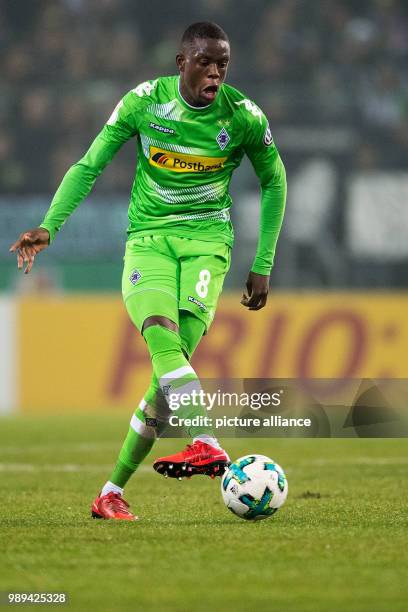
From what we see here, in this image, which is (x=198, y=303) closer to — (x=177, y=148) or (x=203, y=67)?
(x=177, y=148)

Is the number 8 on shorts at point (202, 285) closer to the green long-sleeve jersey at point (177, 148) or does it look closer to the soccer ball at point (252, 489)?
the green long-sleeve jersey at point (177, 148)

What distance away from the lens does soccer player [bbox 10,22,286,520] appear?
5273 millimetres

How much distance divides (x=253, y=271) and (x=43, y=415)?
25.2ft

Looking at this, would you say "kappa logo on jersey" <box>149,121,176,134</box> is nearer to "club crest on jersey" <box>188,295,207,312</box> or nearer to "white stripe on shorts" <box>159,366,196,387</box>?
"club crest on jersey" <box>188,295,207,312</box>

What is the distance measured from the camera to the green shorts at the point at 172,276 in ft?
17.2

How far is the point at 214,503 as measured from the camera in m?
6.20

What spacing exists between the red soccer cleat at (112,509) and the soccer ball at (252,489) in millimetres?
473

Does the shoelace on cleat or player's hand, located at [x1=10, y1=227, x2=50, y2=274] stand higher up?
player's hand, located at [x1=10, y1=227, x2=50, y2=274]

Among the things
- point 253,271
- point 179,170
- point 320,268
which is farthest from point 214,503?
point 320,268

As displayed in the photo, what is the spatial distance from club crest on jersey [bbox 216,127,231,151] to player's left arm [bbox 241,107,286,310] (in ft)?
0.32

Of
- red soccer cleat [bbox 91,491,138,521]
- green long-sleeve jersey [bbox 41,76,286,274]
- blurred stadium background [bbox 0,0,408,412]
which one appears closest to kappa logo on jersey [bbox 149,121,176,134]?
green long-sleeve jersey [bbox 41,76,286,274]

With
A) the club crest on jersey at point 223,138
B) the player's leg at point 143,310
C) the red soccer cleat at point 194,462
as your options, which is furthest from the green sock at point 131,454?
the club crest on jersey at point 223,138

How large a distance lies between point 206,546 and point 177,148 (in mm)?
1875

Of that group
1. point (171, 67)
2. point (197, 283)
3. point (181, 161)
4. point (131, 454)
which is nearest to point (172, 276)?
point (197, 283)
